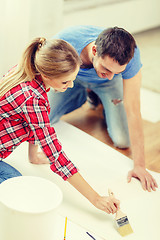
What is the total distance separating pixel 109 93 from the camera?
6.57 feet

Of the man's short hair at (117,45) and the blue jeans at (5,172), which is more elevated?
the man's short hair at (117,45)

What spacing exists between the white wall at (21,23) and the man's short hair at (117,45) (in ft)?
2.84

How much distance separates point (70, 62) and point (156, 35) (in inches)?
120

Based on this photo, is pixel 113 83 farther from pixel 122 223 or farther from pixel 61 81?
pixel 122 223

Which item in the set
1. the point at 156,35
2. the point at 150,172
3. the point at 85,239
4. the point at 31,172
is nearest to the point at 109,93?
the point at 150,172

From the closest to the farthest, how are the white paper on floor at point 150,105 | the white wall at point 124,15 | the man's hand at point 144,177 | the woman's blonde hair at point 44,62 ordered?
the woman's blonde hair at point 44,62
the man's hand at point 144,177
the white paper on floor at point 150,105
the white wall at point 124,15

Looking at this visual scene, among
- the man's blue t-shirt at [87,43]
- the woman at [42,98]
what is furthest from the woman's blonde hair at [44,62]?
the man's blue t-shirt at [87,43]

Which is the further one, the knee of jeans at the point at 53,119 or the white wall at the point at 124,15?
the white wall at the point at 124,15

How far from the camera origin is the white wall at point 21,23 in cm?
216

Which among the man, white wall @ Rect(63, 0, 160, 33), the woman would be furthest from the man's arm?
white wall @ Rect(63, 0, 160, 33)

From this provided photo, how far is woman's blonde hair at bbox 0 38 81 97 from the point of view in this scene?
1.22 metres

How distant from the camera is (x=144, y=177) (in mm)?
1658

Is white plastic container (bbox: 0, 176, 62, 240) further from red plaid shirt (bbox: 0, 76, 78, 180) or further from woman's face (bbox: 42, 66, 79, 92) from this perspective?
woman's face (bbox: 42, 66, 79, 92)

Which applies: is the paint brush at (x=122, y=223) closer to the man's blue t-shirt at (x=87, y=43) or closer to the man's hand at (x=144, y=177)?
the man's hand at (x=144, y=177)
